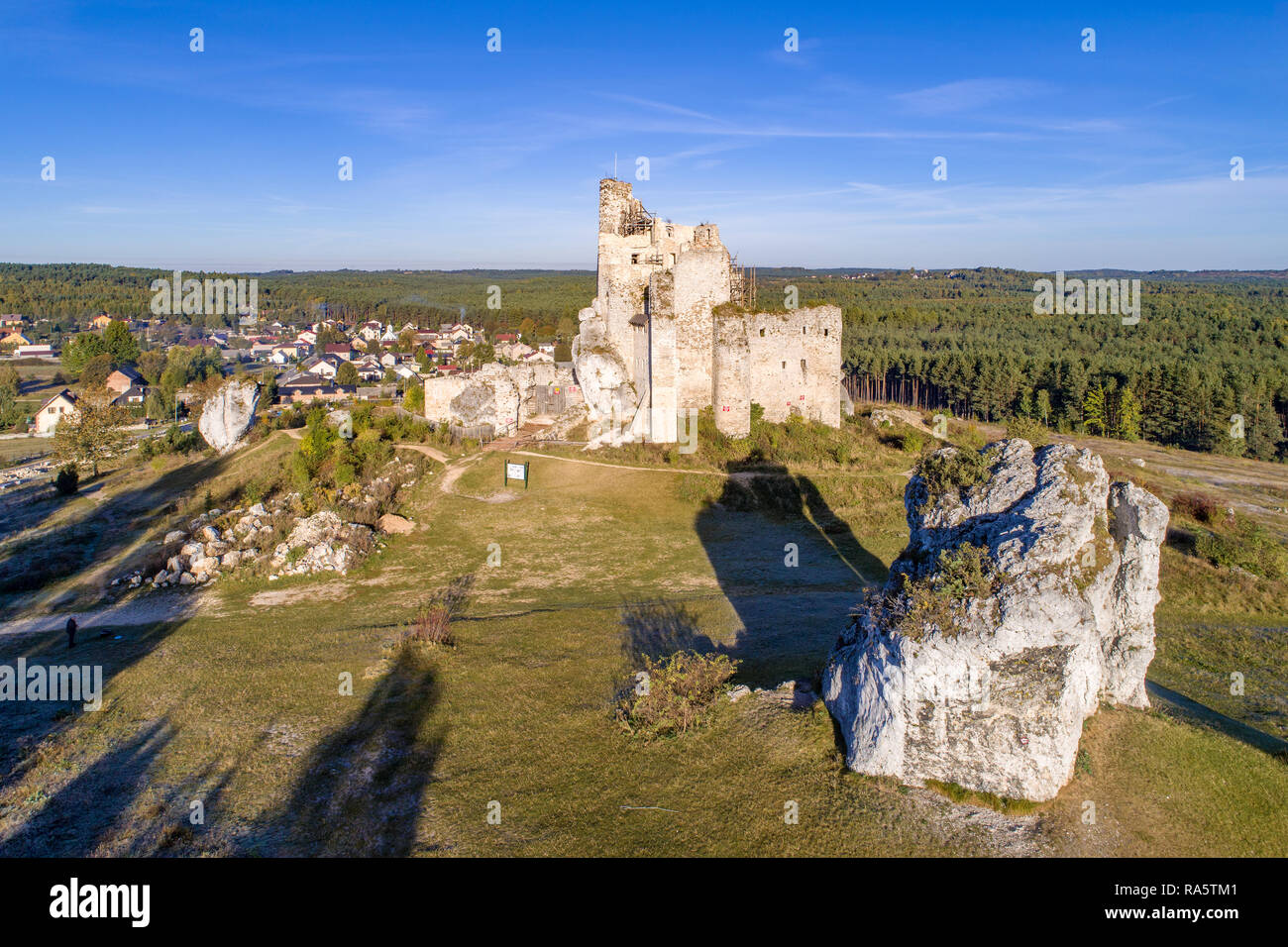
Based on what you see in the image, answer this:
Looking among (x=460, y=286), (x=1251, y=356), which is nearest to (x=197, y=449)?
(x=1251, y=356)

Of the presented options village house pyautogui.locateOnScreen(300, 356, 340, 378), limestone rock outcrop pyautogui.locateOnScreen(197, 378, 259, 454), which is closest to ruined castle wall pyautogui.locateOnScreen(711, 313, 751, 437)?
limestone rock outcrop pyautogui.locateOnScreen(197, 378, 259, 454)

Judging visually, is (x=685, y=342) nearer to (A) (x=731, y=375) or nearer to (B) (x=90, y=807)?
(A) (x=731, y=375)

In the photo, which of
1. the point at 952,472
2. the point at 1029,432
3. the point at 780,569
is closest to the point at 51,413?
the point at 780,569

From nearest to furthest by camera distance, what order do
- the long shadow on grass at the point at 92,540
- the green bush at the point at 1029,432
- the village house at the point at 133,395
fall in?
the green bush at the point at 1029,432 < the long shadow on grass at the point at 92,540 < the village house at the point at 133,395

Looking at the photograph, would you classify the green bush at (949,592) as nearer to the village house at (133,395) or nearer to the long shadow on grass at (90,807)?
the long shadow on grass at (90,807)

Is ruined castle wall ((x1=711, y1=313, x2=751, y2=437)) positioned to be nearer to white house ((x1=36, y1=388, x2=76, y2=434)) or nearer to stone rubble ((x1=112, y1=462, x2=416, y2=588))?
stone rubble ((x1=112, y1=462, x2=416, y2=588))

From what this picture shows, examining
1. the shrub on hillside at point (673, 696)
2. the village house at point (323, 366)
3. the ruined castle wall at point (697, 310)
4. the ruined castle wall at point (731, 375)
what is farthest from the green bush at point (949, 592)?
the village house at point (323, 366)
